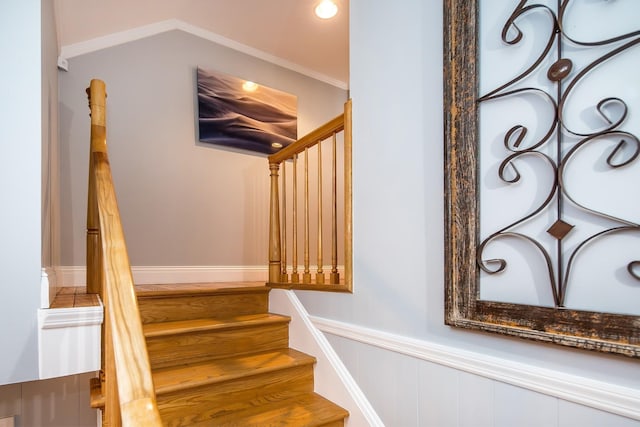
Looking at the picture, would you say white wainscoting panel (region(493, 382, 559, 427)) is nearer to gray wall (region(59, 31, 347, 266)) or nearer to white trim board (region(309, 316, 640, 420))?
white trim board (region(309, 316, 640, 420))

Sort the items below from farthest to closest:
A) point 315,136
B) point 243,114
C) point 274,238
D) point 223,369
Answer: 1. point 243,114
2. point 274,238
3. point 315,136
4. point 223,369

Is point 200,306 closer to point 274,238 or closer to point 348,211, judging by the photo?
point 274,238

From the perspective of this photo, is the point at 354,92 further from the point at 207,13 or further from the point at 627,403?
the point at 207,13

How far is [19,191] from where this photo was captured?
133 centimetres

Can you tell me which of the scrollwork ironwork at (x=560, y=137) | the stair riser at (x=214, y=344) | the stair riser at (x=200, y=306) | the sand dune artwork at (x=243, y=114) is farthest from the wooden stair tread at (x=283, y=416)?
the sand dune artwork at (x=243, y=114)

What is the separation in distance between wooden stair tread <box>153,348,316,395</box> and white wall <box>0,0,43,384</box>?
49cm

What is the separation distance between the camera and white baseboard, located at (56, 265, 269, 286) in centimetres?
264

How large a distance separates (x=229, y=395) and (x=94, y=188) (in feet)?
3.58

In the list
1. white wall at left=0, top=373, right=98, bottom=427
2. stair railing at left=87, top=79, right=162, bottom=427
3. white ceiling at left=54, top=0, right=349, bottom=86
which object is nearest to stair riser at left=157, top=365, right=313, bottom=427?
stair railing at left=87, top=79, right=162, bottom=427

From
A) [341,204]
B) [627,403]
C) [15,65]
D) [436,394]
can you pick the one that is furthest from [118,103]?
[627,403]

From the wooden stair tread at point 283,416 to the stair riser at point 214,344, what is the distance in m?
0.32

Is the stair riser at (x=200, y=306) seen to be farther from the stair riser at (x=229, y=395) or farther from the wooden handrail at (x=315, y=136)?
the wooden handrail at (x=315, y=136)

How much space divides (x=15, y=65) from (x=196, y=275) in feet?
6.73

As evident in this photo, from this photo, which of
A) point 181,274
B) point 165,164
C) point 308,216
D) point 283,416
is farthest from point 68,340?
point 165,164
